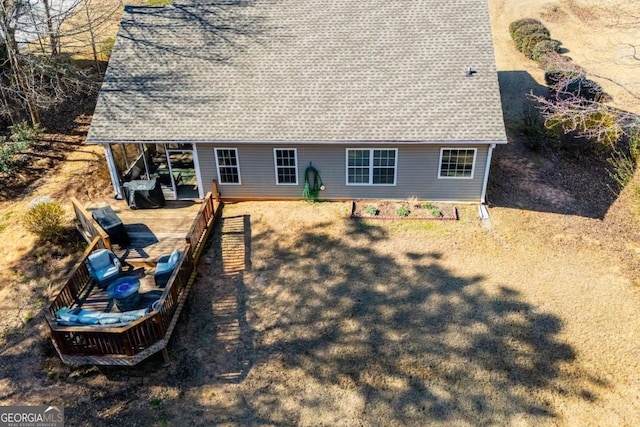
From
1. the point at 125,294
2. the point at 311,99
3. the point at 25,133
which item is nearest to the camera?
the point at 125,294

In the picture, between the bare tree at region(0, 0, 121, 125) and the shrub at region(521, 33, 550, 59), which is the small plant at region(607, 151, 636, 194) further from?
the bare tree at region(0, 0, 121, 125)

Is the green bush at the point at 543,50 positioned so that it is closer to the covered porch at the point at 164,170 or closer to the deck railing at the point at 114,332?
the covered porch at the point at 164,170

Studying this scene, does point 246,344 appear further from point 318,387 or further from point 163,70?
point 163,70

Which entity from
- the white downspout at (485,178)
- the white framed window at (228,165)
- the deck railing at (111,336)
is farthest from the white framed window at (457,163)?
the deck railing at (111,336)

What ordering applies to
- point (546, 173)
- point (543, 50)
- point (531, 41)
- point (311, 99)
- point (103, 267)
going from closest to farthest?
point (103, 267) < point (311, 99) < point (546, 173) < point (543, 50) < point (531, 41)

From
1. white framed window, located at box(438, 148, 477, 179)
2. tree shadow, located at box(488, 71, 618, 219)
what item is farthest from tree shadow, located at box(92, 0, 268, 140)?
tree shadow, located at box(488, 71, 618, 219)

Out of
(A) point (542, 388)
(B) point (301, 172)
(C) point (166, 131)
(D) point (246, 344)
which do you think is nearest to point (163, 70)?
(C) point (166, 131)

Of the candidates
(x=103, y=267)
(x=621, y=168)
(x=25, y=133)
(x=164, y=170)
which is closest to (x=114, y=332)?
(x=103, y=267)

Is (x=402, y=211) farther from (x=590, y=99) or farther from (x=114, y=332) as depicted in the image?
(x=590, y=99)
